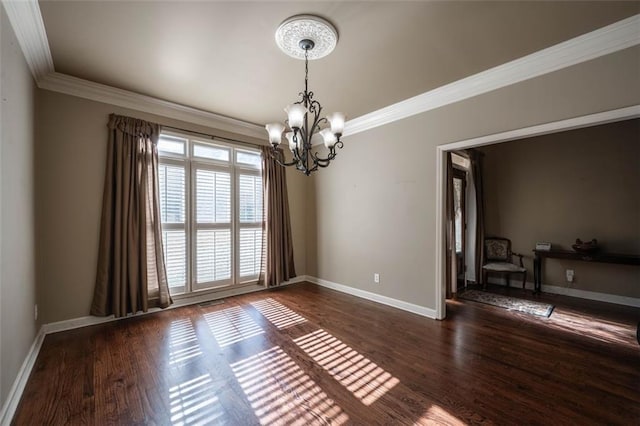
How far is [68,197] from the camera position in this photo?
121 inches

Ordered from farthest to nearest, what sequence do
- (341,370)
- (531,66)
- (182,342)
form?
(182,342), (531,66), (341,370)

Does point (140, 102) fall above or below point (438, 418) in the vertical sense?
above

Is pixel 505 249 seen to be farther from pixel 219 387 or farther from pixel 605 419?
pixel 219 387

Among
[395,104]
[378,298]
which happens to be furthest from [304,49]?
[378,298]

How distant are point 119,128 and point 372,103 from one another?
3.27 meters

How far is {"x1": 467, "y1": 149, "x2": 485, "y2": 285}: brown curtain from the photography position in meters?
5.00

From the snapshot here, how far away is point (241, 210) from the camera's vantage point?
4.49 m

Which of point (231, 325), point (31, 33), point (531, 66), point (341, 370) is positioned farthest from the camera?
point (231, 325)

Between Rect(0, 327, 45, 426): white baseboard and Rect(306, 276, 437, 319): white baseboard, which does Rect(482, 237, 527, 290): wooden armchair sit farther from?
Rect(0, 327, 45, 426): white baseboard

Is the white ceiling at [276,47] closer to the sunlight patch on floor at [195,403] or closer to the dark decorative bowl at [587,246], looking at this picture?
the sunlight patch on floor at [195,403]

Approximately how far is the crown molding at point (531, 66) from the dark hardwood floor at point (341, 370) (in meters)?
2.71

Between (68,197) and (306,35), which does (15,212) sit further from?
(306,35)

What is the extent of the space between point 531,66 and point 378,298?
332cm

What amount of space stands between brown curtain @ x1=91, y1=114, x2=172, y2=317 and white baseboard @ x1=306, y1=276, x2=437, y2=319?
259cm
